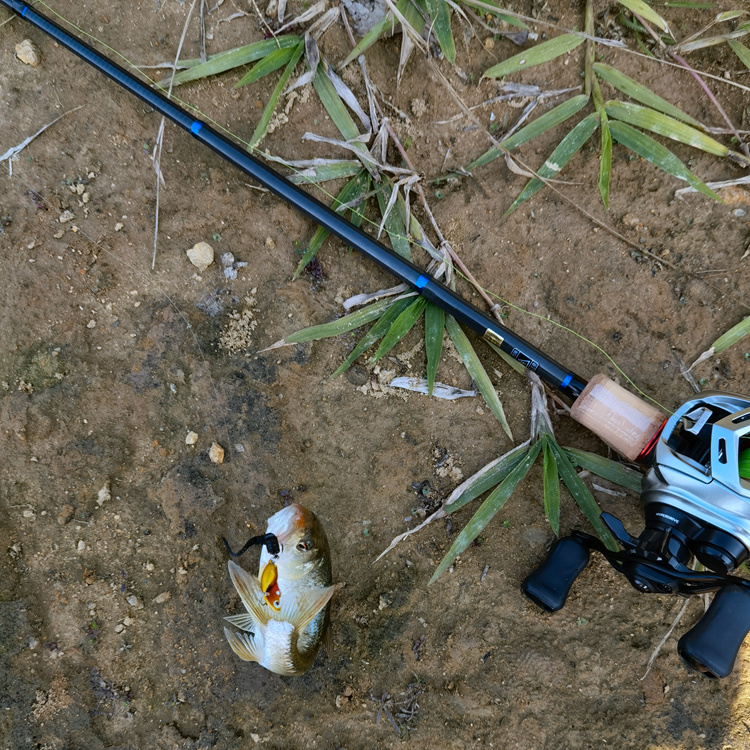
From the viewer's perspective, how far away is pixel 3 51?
200cm

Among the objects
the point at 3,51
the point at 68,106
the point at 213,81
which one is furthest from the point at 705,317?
the point at 3,51

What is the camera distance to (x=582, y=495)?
195 cm

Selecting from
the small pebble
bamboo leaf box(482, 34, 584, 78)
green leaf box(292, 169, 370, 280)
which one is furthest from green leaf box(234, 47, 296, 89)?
the small pebble

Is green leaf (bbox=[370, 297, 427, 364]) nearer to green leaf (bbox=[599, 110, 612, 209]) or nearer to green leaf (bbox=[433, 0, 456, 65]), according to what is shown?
green leaf (bbox=[599, 110, 612, 209])

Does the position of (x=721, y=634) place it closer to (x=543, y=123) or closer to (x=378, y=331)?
(x=378, y=331)

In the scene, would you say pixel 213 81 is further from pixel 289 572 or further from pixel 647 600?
pixel 647 600

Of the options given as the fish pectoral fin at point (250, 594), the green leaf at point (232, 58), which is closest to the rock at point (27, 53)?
the green leaf at point (232, 58)

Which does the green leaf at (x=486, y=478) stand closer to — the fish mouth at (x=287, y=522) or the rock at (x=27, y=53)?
the fish mouth at (x=287, y=522)

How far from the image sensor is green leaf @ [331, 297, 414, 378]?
6.57 feet

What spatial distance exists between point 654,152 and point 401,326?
109 cm

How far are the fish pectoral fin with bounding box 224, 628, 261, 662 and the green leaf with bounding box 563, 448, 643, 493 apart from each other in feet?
4.27

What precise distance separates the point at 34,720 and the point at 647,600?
2287mm

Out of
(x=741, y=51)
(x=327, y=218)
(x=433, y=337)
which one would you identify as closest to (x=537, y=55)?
(x=741, y=51)

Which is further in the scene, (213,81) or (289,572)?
(213,81)
